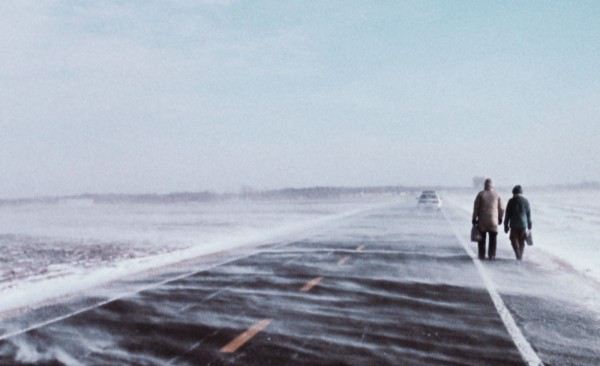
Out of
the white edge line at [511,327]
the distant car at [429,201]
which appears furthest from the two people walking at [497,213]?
the distant car at [429,201]

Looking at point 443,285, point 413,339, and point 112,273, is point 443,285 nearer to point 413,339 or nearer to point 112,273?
point 413,339

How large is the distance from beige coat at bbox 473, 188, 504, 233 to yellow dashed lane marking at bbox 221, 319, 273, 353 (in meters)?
9.38

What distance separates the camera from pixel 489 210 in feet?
54.9

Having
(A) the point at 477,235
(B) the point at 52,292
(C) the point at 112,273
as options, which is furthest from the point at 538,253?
(B) the point at 52,292

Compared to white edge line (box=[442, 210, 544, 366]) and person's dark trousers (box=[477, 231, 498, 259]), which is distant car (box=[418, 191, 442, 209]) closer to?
person's dark trousers (box=[477, 231, 498, 259])

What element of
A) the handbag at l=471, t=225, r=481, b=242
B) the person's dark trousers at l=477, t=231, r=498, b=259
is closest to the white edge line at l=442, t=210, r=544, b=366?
the handbag at l=471, t=225, r=481, b=242

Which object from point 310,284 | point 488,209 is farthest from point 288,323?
point 488,209

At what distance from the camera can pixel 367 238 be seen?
25.3 meters

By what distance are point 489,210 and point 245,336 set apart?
1047 centimetres

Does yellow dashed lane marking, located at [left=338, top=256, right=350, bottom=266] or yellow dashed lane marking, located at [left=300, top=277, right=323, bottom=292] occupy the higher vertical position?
yellow dashed lane marking, located at [left=300, top=277, right=323, bottom=292]

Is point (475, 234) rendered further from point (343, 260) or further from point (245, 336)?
point (245, 336)

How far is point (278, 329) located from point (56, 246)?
19845 mm

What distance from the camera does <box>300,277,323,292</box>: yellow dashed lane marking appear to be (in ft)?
Result: 39.7

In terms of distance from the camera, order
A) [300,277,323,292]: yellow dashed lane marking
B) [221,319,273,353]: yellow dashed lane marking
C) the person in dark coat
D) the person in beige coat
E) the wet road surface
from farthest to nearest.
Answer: the person in beige coat < the person in dark coat < [300,277,323,292]: yellow dashed lane marking < [221,319,273,353]: yellow dashed lane marking < the wet road surface
